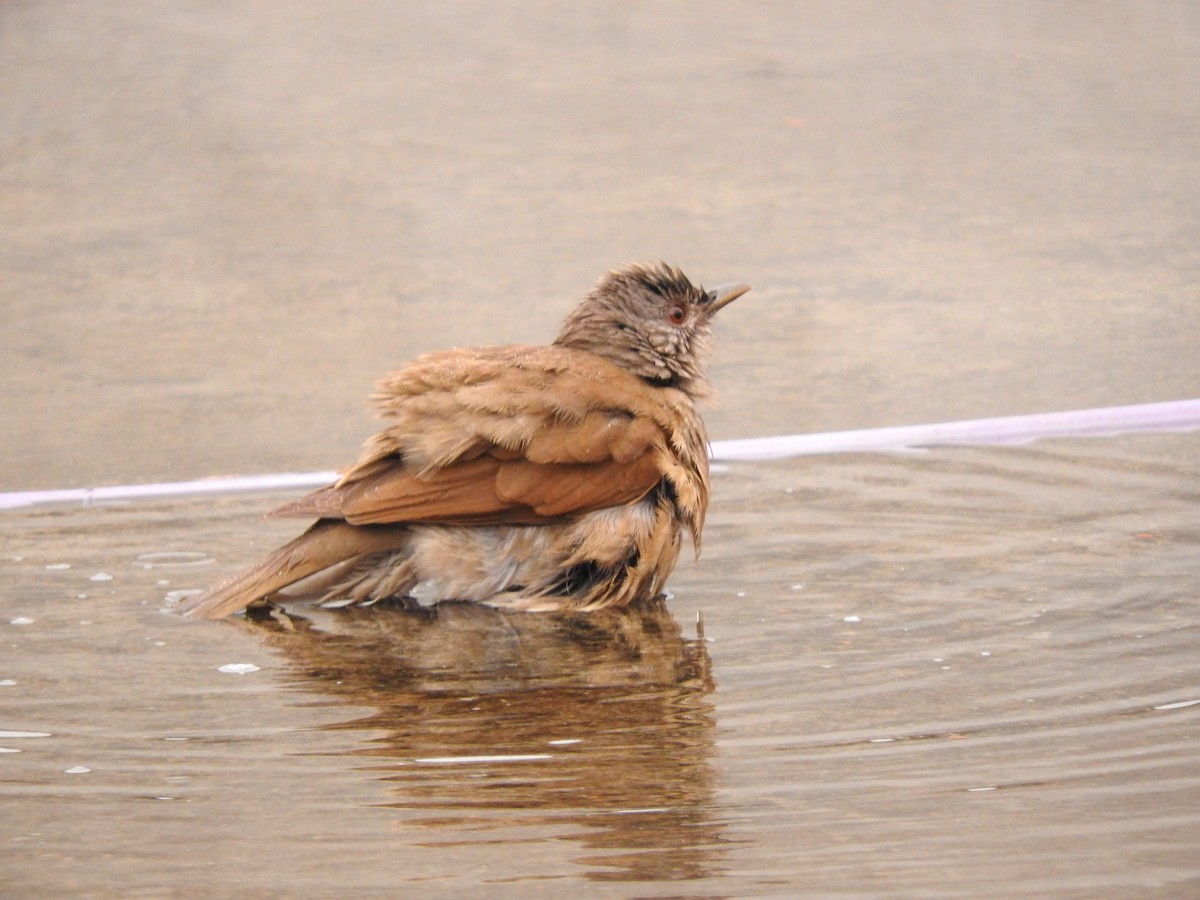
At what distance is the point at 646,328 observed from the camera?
5934 millimetres

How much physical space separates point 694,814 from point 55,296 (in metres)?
6.29

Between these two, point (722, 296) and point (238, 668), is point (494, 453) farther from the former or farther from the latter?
point (722, 296)

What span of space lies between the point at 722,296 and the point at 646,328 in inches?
15.5

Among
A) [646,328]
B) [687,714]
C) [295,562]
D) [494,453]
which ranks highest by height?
Answer: [646,328]

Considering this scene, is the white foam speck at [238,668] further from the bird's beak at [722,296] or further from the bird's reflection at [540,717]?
the bird's beak at [722,296]

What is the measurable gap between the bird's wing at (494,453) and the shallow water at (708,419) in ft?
0.96

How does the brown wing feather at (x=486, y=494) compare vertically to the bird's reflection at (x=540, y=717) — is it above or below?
above

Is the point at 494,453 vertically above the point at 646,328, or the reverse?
the point at 646,328

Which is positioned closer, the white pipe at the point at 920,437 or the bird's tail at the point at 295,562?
the bird's tail at the point at 295,562

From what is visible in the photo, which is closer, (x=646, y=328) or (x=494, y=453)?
(x=494, y=453)

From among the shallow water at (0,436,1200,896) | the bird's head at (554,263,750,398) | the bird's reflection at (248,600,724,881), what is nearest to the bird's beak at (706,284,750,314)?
the bird's head at (554,263,750,398)

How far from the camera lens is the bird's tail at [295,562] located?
536cm

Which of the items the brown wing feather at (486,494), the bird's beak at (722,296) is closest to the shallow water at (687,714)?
the brown wing feather at (486,494)

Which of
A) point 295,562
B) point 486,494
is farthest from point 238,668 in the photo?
point 486,494
